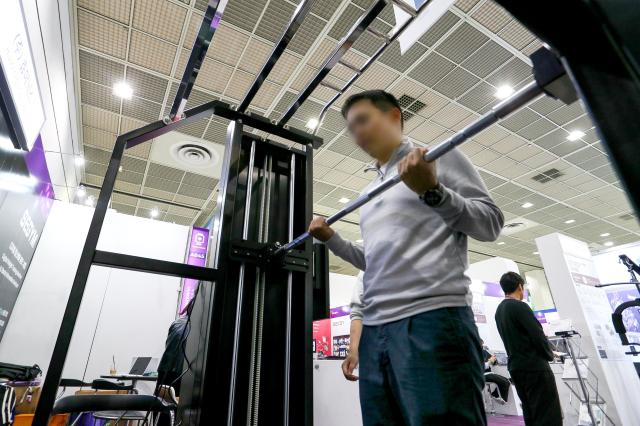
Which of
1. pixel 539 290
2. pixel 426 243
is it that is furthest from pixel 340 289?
pixel 426 243

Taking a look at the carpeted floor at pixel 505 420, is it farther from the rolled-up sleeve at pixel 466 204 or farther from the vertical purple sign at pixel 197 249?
the rolled-up sleeve at pixel 466 204

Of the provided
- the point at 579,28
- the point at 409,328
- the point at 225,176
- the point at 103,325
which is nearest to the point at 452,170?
the point at 409,328

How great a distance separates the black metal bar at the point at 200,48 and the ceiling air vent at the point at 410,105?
4.46m

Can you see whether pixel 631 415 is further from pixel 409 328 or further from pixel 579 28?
pixel 579 28

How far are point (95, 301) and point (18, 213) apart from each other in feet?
7.66

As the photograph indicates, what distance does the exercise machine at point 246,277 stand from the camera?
4.99 feet

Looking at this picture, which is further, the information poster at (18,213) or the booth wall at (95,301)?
the booth wall at (95,301)

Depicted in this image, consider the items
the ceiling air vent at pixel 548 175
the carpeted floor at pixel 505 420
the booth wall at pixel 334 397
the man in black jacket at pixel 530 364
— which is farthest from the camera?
the ceiling air vent at pixel 548 175

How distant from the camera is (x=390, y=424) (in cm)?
95

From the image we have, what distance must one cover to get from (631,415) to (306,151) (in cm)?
627

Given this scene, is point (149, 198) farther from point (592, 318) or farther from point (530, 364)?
point (592, 318)

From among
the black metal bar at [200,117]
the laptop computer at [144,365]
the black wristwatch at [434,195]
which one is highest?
the black metal bar at [200,117]

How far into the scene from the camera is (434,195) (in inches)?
34.0

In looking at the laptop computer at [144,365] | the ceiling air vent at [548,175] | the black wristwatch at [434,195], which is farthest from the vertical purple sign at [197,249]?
the ceiling air vent at [548,175]
